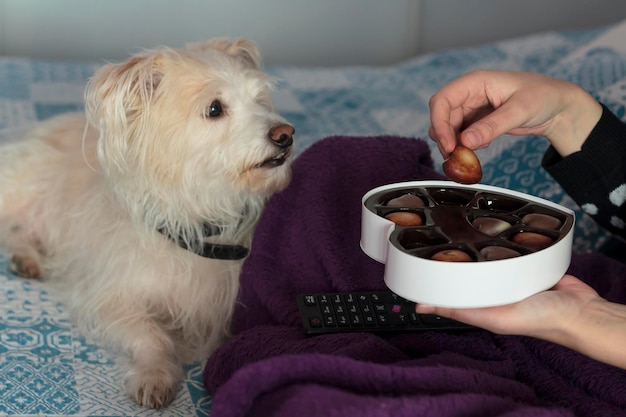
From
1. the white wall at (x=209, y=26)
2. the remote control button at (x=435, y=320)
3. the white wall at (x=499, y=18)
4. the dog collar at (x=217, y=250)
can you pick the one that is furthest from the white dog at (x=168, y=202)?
the white wall at (x=499, y=18)

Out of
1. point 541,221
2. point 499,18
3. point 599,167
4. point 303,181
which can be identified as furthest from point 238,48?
point 499,18

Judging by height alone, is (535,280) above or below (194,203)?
above

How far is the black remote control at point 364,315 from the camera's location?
3.57 feet

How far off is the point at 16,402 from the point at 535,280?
70 cm

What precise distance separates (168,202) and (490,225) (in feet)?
2.10

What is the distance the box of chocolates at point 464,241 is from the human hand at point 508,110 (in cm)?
8

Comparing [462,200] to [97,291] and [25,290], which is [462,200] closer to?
[97,291]

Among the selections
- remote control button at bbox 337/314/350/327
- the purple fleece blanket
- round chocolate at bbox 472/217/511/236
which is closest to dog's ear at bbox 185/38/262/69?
the purple fleece blanket

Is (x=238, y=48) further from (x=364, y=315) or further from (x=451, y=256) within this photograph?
(x=451, y=256)

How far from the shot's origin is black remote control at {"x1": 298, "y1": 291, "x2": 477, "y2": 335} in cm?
109

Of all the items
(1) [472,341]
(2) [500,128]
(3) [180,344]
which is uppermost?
(2) [500,128]

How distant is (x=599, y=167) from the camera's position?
125 cm

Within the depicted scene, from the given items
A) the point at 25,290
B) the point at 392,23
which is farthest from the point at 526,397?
the point at 392,23

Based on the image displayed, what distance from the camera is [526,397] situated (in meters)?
0.91
